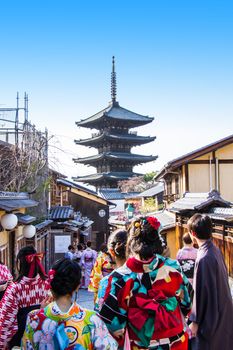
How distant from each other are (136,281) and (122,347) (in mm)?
428

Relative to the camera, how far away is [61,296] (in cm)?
234

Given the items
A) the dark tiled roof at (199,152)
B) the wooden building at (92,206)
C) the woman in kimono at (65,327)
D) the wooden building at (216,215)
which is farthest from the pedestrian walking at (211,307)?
the wooden building at (92,206)

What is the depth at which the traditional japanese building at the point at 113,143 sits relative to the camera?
38.7 m

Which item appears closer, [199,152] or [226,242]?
[226,242]

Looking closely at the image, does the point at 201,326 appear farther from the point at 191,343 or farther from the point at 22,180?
the point at 22,180

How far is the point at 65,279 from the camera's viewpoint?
7.76ft

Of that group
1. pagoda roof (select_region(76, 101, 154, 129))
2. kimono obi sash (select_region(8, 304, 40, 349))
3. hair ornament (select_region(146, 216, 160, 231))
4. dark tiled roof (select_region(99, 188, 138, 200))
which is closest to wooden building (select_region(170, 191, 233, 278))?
kimono obi sash (select_region(8, 304, 40, 349))

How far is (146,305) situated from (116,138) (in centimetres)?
3623

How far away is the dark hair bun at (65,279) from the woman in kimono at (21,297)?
1.16 m

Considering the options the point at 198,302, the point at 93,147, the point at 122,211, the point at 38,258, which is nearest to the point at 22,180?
the point at 38,258

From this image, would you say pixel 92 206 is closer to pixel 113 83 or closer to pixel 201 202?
pixel 201 202

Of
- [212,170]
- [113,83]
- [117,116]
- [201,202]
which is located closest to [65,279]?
[201,202]

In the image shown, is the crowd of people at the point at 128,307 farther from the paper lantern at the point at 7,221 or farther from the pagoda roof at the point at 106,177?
the pagoda roof at the point at 106,177

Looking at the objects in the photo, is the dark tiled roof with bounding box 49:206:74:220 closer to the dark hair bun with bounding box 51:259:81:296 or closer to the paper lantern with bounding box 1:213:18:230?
the paper lantern with bounding box 1:213:18:230
